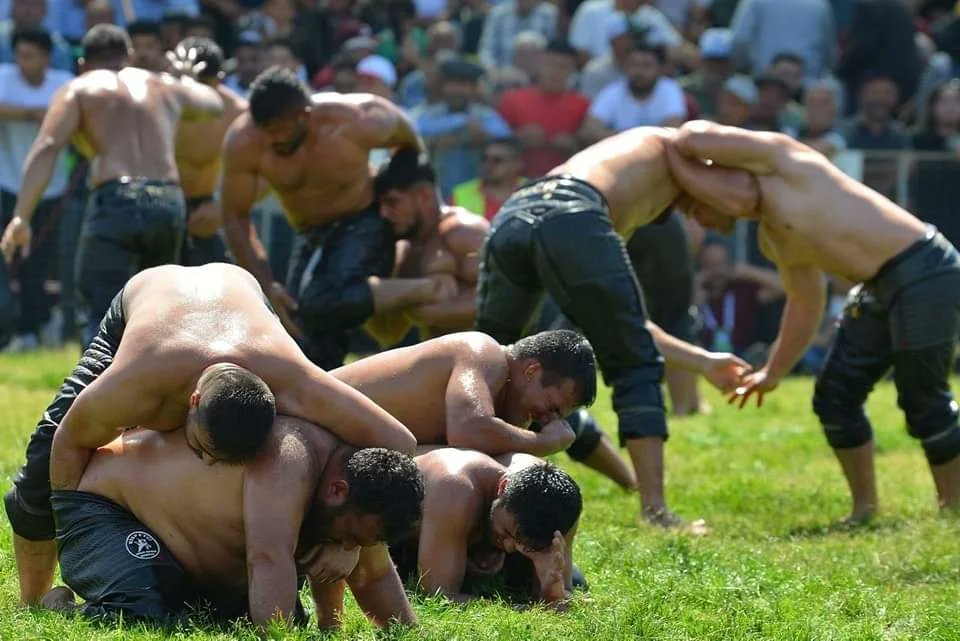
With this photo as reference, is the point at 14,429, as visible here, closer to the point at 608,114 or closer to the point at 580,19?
the point at 608,114

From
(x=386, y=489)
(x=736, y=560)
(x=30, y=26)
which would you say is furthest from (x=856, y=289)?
(x=30, y=26)

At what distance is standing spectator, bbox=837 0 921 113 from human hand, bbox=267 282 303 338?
20.6 ft

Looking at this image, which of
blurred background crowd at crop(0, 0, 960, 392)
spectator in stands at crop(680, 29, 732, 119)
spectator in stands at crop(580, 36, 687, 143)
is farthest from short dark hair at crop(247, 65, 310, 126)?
spectator in stands at crop(680, 29, 732, 119)

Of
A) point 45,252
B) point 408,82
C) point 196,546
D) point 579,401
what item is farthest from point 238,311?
point 408,82

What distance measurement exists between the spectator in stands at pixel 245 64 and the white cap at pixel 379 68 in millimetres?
734

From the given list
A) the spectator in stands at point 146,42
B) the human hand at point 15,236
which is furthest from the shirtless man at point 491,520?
the spectator in stands at point 146,42

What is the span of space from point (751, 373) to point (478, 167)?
16.9ft

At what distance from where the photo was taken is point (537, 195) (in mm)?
6699

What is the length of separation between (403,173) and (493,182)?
3.50 m

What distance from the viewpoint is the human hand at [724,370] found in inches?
265

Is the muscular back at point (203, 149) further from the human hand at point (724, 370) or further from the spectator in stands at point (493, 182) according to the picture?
the human hand at point (724, 370)

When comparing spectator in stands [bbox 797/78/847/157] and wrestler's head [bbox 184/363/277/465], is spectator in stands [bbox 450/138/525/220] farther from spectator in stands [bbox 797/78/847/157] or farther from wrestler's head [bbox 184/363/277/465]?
wrestler's head [bbox 184/363/277/465]

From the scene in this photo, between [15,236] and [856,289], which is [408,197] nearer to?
[15,236]

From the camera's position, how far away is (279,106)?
7.62m
